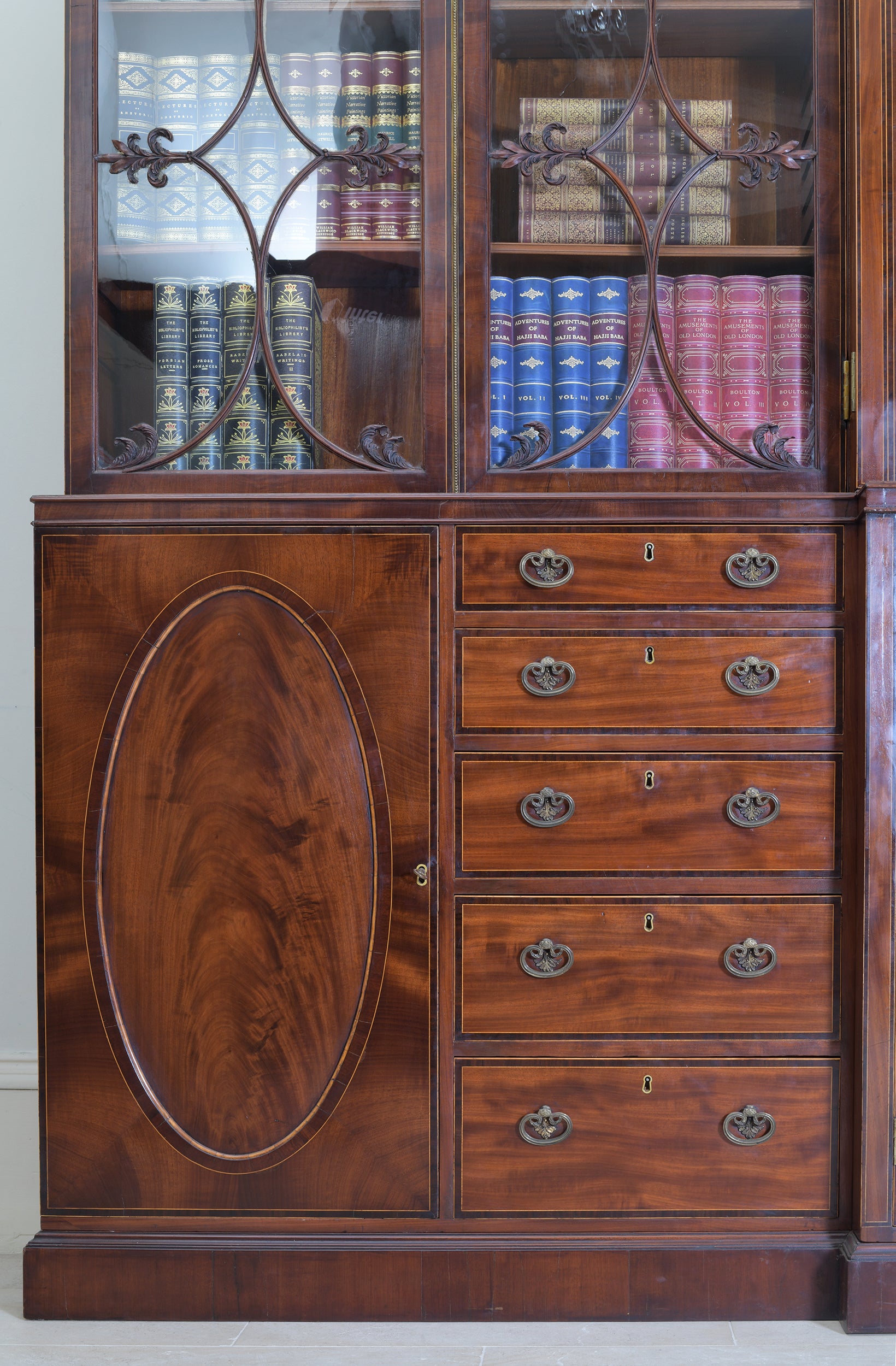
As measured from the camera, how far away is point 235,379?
1.72 meters

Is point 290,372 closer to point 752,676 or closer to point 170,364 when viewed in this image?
point 170,364

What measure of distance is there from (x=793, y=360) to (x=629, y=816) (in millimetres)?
843

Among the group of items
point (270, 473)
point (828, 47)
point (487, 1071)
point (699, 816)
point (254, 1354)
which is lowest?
point (254, 1354)

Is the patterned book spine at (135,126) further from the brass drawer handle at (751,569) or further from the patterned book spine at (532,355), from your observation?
the brass drawer handle at (751,569)

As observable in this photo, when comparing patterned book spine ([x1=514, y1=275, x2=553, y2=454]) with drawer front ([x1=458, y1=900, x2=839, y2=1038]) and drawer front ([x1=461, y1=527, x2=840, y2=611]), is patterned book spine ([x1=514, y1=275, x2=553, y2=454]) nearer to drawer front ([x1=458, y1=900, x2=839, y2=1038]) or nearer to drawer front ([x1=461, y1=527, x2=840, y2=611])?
drawer front ([x1=461, y1=527, x2=840, y2=611])

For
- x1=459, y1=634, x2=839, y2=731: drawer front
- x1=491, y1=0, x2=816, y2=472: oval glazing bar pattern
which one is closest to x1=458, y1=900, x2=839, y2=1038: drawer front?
x1=459, y1=634, x2=839, y2=731: drawer front

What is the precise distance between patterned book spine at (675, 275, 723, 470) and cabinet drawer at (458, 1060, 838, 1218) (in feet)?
3.47

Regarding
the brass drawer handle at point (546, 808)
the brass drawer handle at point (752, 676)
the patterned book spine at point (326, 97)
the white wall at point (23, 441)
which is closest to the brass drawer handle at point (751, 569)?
the brass drawer handle at point (752, 676)

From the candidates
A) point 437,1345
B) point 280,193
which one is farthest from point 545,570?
point 437,1345

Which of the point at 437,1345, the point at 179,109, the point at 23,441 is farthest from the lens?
the point at 23,441

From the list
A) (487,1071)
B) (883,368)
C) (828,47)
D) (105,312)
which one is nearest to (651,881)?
(487,1071)

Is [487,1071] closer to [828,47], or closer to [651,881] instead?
[651,881]

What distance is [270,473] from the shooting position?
67.0 inches

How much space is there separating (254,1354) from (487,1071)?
560 mm
